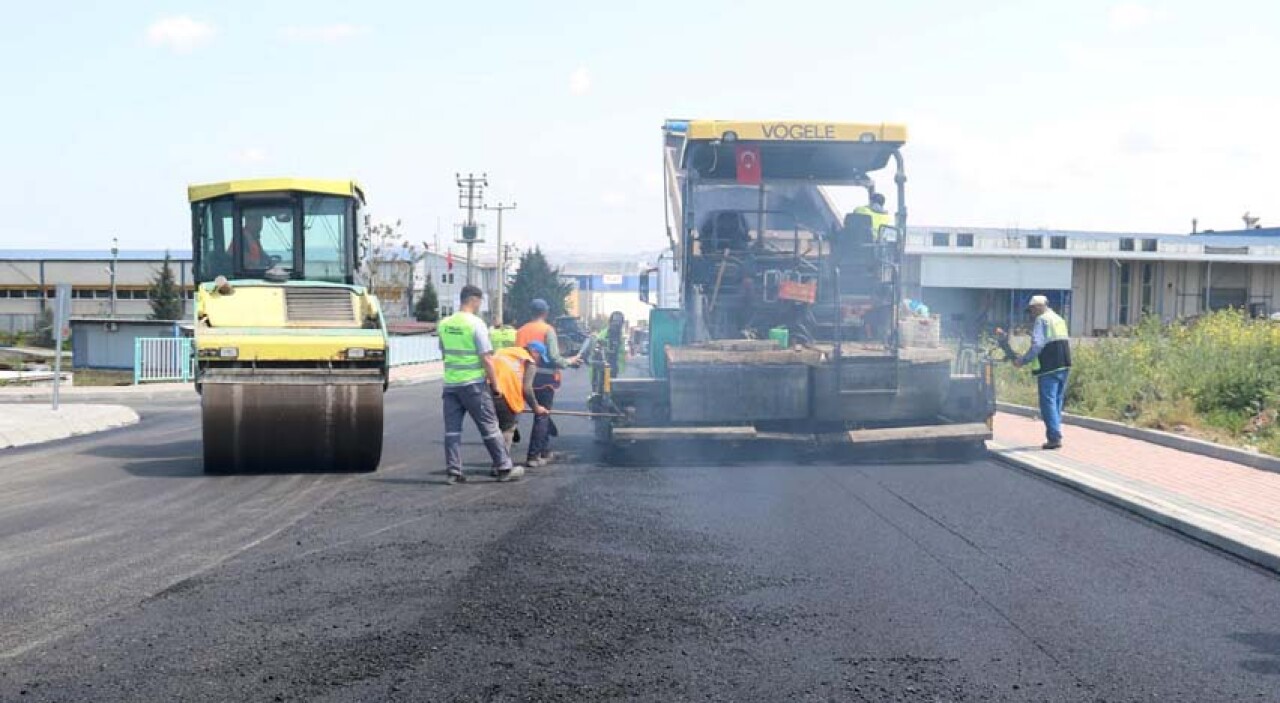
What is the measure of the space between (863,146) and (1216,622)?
6.66 meters

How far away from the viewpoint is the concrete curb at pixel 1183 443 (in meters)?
10.8

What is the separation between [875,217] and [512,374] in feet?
12.3

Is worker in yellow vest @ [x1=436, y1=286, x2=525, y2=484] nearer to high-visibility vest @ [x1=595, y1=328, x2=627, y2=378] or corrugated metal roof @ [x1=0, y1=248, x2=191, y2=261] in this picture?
high-visibility vest @ [x1=595, y1=328, x2=627, y2=378]

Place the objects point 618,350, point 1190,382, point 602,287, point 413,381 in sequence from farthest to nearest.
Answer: point 602,287, point 413,381, point 1190,382, point 618,350

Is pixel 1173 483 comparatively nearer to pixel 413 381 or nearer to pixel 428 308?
pixel 413 381

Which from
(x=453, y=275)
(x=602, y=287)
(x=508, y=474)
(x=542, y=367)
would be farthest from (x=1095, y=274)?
(x=602, y=287)

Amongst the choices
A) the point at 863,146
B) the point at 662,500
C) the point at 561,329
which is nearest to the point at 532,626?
the point at 662,500

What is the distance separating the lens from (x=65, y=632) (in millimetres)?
5473

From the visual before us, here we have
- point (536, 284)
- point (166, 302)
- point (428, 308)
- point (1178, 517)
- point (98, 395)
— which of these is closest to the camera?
point (1178, 517)

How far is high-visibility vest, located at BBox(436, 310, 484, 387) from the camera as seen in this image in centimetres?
1036

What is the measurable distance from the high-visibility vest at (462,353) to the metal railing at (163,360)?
20.3 m

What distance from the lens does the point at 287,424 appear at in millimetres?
10508

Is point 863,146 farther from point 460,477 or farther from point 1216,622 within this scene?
point 1216,622

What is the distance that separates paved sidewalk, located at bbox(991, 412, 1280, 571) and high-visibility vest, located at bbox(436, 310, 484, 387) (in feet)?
15.9
